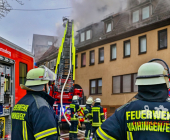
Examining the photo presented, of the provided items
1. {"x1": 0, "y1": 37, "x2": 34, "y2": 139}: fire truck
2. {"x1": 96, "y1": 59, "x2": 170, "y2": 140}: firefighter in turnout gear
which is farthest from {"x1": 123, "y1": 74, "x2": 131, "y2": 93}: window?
{"x1": 96, "y1": 59, "x2": 170, "y2": 140}: firefighter in turnout gear

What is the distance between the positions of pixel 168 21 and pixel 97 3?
658 cm

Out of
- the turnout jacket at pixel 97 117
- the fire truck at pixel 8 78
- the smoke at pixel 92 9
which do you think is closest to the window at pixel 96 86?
the smoke at pixel 92 9

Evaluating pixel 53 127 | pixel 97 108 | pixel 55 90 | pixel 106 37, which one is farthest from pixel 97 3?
pixel 53 127

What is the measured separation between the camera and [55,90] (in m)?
12.8

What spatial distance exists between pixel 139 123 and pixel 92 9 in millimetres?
19299

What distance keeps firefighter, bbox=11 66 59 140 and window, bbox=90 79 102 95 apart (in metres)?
18.4

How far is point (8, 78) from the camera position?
6223 millimetres

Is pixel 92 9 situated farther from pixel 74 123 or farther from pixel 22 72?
pixel 22 72

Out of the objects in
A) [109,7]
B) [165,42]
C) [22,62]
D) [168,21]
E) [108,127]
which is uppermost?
[109,7]

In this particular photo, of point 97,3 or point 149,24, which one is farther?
point 97,3

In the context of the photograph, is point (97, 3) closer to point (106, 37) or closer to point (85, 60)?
point (106, 37)

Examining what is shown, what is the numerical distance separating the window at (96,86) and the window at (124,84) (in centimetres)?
187

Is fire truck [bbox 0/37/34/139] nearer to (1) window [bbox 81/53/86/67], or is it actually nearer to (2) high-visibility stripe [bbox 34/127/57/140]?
(2) high-visibility stripe [bbox 34/127/57/140]

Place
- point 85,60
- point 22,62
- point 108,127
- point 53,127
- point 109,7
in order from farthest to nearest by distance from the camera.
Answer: point 85,60 → point 109,7 → point 22,62 → point 53,127 → point 108,127
